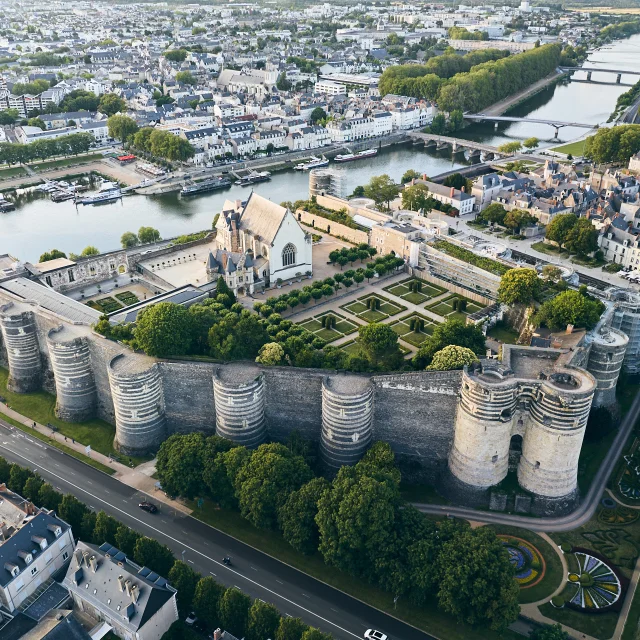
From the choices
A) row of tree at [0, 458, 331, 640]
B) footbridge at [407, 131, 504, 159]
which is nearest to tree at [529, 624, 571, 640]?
row of tree at [0, 458, 331, 640]

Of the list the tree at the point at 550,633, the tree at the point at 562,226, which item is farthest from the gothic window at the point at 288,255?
the tree at the point at 550,633

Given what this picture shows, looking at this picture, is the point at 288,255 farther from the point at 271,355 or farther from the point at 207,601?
the point at 207,601

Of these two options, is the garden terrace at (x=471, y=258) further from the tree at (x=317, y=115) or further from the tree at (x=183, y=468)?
the tree at (x=317, y=115)

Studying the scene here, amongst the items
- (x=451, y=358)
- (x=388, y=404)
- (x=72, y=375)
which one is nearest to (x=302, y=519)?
(x=388, y=404)

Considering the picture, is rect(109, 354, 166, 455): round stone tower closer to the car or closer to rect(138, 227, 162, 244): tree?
the car

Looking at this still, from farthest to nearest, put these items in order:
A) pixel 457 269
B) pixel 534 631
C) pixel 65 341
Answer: pixel 457 269 < pixel 65 341 < pixel 534 631

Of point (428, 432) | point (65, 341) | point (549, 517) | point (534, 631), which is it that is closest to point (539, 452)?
point (549, 517)

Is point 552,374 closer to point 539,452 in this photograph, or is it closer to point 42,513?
point 539,452
